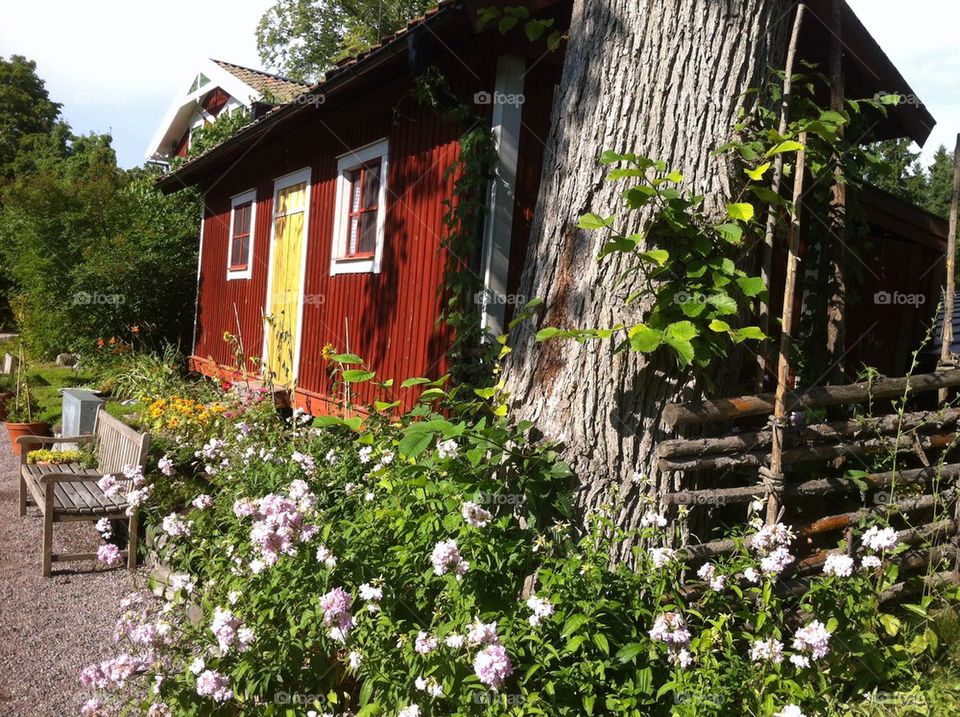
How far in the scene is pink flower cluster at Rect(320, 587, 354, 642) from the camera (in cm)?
258

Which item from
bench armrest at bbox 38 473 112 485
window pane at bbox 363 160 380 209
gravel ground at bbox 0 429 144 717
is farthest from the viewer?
window pane at bbox 363 160 380 209

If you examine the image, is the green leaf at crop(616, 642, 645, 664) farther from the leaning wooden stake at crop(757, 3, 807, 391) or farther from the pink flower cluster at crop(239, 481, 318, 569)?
the leaning wooden stake at crop(757, 3, 807, 391)

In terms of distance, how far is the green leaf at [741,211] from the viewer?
10.4 ft

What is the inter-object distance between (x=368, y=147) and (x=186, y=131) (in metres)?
15.2

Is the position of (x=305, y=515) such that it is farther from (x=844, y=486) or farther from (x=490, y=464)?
(x=844, y=486)

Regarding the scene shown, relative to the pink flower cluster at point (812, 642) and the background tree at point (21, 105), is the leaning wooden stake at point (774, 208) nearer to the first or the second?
the pink flower cluster at point (812, 642)

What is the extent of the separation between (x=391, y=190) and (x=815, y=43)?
3765 mm

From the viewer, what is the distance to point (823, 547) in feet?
12.6

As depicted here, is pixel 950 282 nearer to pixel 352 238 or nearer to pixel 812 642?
pixel 812 642

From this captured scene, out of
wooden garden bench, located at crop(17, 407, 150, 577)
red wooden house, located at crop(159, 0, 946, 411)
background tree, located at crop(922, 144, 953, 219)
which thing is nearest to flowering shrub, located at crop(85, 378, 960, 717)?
red wooden house, located at crop(159, 0, 946, 411)

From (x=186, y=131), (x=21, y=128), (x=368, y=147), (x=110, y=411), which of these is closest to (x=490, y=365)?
(x=368, y=147)

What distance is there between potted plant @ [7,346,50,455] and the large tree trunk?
767cm

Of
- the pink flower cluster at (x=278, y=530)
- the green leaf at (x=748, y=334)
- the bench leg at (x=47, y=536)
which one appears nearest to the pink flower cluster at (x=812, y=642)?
the green leaf at (x=748, y=334)

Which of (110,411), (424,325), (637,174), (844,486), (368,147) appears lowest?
(110,411)
